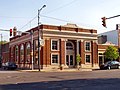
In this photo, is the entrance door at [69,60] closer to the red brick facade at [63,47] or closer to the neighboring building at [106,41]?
the red brick facade at [63,47]

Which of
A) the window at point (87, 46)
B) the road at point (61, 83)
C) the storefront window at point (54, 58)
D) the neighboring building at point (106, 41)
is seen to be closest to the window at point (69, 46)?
the window at point (87, 46)

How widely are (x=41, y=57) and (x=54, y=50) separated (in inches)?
112

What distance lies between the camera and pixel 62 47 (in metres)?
54.1

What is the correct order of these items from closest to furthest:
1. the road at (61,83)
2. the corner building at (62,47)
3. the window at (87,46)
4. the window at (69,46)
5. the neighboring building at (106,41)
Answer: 1. the road at (61,83)
2. the corner building at (62,47)
3. the window at (69,46)
4. the window at (87,46)
5. the neighboring building at (106,41)

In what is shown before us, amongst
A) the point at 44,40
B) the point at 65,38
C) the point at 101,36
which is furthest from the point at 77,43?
the point at 101,36

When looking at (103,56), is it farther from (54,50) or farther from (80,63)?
(54,50)

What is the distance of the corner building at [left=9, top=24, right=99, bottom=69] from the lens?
52156 millimetres

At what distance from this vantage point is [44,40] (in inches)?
2036

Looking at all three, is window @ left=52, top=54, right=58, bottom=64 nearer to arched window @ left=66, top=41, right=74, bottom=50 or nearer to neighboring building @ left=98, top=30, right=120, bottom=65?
arched window @ left=66, top=41, right=74, bottom=50

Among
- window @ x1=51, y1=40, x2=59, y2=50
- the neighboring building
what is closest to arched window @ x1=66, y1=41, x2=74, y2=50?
window @ x1=51, y1=40, x2=59, y2=50

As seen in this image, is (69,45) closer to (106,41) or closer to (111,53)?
(111,53)

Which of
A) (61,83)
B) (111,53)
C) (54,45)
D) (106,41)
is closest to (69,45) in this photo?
(54,45)

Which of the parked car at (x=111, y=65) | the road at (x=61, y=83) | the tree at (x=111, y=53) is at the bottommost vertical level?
the road at (x=61, y=83)

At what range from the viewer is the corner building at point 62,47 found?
52156mm
